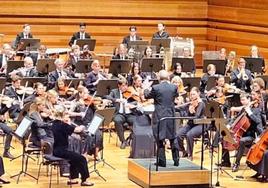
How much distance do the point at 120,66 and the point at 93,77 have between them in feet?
2.40

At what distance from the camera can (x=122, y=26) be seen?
22.0 meters

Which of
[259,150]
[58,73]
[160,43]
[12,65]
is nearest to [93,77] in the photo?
[58,73]

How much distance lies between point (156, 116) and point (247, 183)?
1.88m

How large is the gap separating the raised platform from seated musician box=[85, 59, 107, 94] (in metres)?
3.61

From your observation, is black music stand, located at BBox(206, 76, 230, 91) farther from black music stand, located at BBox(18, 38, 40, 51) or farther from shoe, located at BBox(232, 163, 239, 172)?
black music stand, located at BBox(18, 38, 40, 51)

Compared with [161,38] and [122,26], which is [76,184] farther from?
[122,26]

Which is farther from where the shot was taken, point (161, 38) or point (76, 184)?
point (161, 38)

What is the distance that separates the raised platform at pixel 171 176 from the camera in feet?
36.6

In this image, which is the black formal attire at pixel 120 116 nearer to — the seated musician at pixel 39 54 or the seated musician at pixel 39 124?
the seated musician at pixel 39 124

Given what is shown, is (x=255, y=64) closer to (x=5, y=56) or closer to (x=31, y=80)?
(x=31, y=80)

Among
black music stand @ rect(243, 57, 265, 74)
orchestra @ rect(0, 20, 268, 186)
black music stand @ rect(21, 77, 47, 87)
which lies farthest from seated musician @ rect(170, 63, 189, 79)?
black music stand @ rect(21, 77, 47, 87)

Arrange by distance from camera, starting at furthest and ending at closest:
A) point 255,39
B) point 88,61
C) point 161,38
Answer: point 255,39, point 161,38, point 88,61

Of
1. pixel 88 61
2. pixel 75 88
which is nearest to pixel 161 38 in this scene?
pixel 88 61

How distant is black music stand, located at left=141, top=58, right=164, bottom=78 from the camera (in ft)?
51.2
